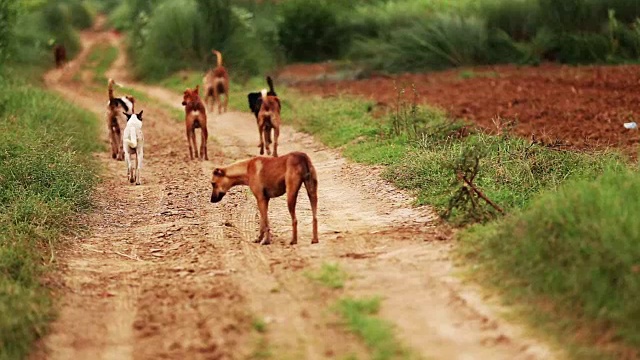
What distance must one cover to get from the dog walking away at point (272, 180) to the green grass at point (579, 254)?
1.58m

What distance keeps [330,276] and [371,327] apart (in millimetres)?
1359

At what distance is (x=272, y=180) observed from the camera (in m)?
9.27

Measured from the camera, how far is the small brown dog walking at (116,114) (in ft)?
52.3

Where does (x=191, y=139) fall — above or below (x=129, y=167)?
above

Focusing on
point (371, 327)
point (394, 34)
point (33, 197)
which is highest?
point (394, 34)

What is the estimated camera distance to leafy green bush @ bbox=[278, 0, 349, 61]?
35500 mm

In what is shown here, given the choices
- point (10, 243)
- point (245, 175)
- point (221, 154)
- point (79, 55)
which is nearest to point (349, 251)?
point (245, 175)

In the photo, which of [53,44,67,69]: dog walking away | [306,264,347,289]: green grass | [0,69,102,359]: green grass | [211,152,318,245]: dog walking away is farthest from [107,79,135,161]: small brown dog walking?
[53,44,67,69]: dog walking away

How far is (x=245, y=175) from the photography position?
9.62 m

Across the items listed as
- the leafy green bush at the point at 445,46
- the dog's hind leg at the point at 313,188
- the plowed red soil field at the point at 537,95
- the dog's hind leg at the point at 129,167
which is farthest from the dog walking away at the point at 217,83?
the dog's hind leg at the point at 313,188

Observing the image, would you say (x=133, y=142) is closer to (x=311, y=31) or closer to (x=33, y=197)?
(x=33, y=197)

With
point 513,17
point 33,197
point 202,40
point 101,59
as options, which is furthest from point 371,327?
point 101,59

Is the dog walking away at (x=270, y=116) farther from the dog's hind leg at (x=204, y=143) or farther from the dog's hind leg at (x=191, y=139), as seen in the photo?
the dog's hind leg at (x=191, y=139)

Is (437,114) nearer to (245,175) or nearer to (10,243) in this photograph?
(245,175)
